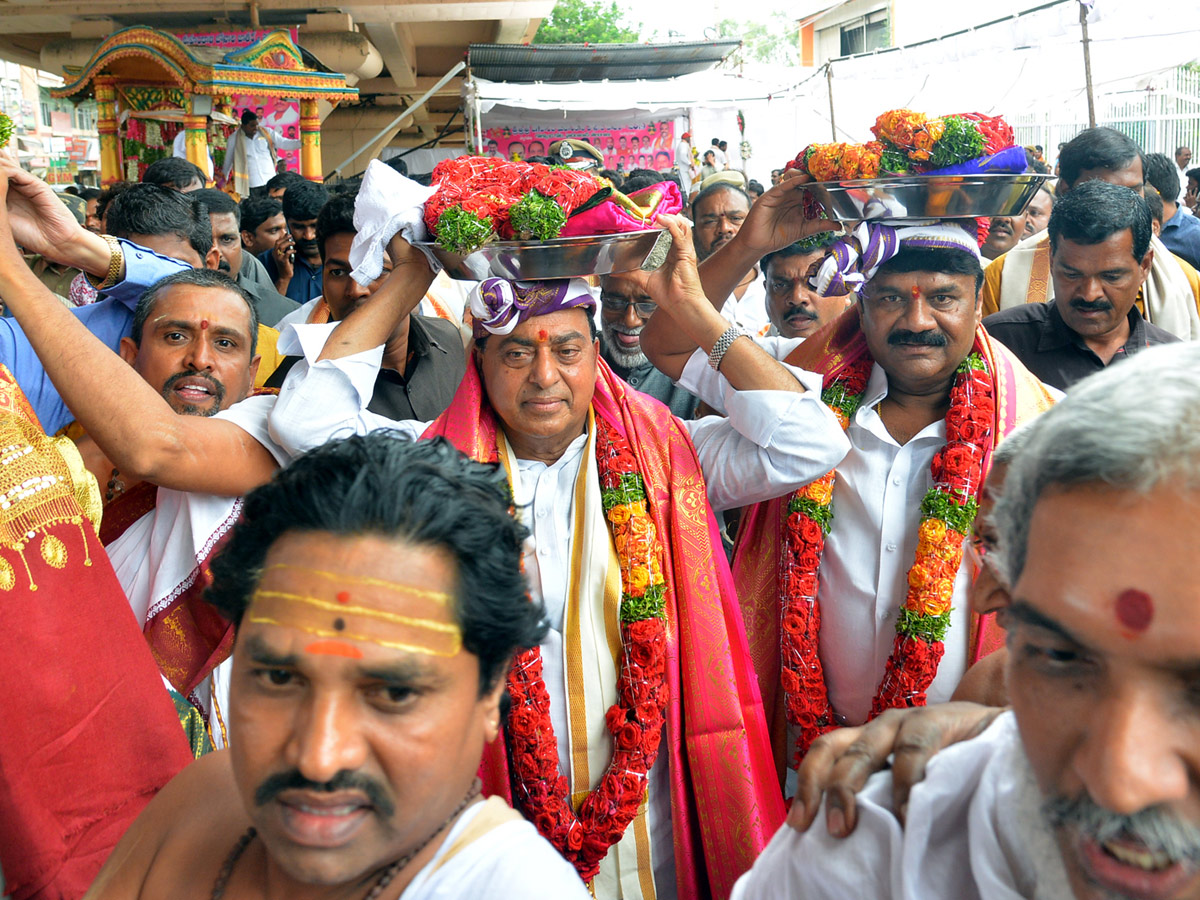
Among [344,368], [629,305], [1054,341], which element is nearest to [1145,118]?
[1054,341]

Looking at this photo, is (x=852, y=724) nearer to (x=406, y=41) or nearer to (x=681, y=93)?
(x=681, y=93)

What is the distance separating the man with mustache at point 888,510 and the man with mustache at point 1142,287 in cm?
167

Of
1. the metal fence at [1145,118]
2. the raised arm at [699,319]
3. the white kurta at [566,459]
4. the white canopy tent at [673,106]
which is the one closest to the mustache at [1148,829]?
the white kurta at [566,459]

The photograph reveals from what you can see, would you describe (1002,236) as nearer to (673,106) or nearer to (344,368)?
(344,368)

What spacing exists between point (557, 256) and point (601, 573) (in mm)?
794

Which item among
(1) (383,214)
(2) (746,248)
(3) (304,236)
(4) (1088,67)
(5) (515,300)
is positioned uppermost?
(4) (1088,67)

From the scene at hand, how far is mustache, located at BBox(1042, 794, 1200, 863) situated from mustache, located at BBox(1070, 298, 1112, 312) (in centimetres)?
282

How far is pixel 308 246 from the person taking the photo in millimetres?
5820

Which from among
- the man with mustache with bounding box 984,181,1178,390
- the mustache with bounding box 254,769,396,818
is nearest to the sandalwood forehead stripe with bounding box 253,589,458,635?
the mustache with bounding box 254,769,396,818

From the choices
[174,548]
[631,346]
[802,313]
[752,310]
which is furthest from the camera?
[752,310]

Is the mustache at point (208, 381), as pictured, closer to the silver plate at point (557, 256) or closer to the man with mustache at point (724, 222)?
the silver plate at point (557, 256)

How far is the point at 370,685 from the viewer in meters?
1.27

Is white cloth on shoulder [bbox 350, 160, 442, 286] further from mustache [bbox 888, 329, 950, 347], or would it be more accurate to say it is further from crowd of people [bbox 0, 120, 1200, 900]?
mustache [bbox 888, 329, 950, 347]

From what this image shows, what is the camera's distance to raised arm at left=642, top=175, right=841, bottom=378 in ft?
9.87
